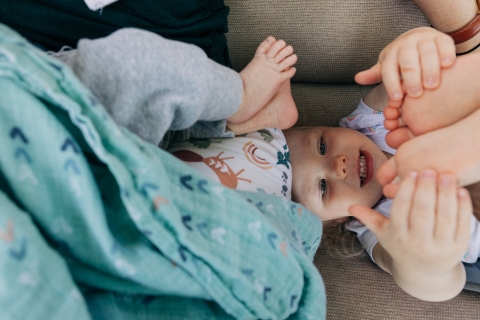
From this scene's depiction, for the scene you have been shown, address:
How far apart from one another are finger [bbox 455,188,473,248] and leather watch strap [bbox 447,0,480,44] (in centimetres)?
55

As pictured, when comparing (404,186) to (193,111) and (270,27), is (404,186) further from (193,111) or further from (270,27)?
(270,27)

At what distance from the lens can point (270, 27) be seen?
906 mm

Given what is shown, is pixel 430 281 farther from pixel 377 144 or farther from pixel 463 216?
pixel 377 144

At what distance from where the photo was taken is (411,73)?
514 mm

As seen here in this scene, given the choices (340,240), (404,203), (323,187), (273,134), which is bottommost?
(340,240)

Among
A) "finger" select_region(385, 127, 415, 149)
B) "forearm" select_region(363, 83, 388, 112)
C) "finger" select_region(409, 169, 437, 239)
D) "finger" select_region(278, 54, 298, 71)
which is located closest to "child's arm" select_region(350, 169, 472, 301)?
"finger" select_region(409, 169, 437, 239)

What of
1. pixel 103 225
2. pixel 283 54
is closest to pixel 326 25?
pixel 283 54

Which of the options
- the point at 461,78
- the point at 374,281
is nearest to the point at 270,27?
the point at 461,78

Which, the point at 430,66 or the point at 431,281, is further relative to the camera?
the point at 431,281

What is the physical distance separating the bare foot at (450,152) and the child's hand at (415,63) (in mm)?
76

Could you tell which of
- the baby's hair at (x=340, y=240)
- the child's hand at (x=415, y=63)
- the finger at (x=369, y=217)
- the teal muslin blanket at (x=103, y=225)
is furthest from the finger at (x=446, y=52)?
the baby's hair at (x=340, y=240)

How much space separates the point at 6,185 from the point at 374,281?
0.75 metres

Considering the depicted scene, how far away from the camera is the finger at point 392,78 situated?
1.76 feet

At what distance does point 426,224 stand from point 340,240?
532mm
